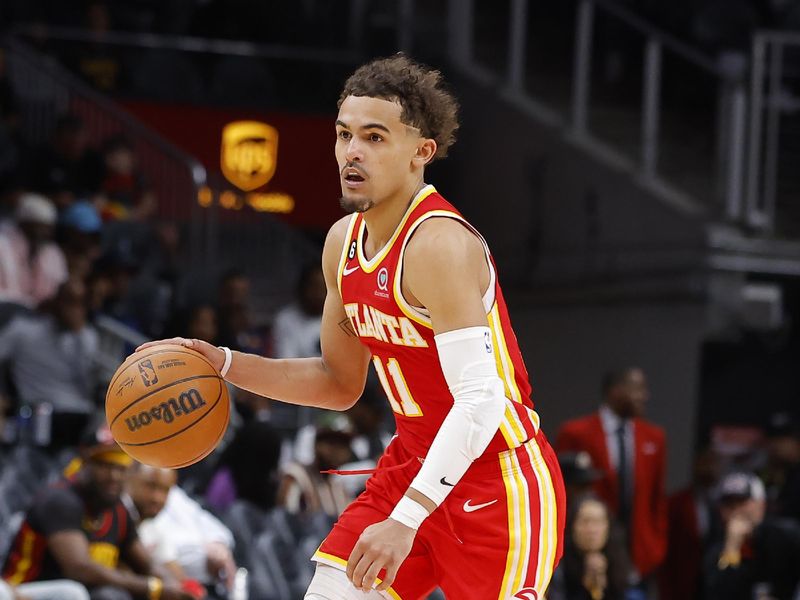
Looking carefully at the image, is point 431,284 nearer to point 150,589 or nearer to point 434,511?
point 434,511

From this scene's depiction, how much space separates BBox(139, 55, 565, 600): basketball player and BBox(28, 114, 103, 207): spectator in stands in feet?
25.9

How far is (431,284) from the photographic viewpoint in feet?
14.1

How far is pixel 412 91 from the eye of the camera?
14.8 feet

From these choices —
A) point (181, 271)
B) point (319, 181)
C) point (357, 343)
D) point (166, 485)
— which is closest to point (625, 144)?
point (319, 181)

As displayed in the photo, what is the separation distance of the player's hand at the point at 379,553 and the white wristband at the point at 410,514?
0.01 m

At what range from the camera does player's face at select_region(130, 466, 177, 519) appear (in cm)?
837

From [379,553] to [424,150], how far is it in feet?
3.93

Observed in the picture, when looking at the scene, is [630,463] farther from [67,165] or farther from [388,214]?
[388,214]

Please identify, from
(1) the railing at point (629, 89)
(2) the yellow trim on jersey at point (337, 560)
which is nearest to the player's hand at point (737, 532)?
(1) the railing at point (629, 89)

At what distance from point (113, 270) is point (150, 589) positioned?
4105 millimetres

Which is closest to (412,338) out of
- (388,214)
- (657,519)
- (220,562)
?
(388,214)

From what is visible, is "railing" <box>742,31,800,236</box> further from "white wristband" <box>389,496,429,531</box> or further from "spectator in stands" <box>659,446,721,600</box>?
"white wristband" <box>389,496,429,531</box>

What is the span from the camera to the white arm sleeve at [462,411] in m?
4.21

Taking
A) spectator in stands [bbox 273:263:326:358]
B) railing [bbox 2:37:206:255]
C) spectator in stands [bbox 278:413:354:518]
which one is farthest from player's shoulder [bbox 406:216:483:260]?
railing [bbox 2:37:206:255]
